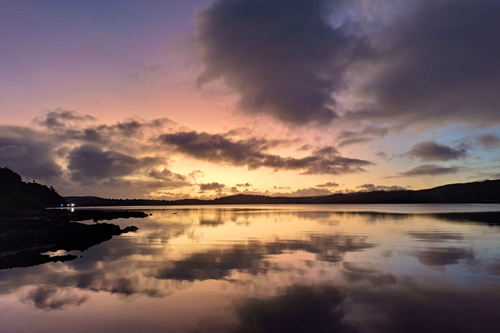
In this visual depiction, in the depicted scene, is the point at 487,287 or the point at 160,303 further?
the point at 487,287

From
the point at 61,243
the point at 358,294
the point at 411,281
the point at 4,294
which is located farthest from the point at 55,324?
the point at 61,243

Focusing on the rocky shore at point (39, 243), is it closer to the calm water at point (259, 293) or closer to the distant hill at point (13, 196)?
the calm water at point (259, 293)

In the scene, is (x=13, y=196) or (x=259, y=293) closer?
(x=259, y=293)

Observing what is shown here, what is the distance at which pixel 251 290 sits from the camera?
67.8ft

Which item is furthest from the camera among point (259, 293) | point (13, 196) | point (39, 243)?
point (13, 196)

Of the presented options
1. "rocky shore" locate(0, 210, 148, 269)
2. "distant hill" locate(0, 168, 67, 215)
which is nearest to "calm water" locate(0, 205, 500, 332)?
"rocky shore" locate(0, 210, 148, 269)

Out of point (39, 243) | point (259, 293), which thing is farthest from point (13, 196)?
point (259, 293)

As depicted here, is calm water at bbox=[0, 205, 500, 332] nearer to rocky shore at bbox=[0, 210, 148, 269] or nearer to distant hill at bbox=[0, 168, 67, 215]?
rocky shore at bbox=[0, 210, 148, 269]

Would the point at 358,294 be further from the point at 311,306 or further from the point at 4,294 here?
the point at 4,294

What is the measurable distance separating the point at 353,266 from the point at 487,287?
9.79 m

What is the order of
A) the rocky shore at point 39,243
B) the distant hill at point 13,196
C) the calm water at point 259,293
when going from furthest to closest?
the distant hill at point 13,196 < the rocky shore at point 39,243 < the calm water at point 259,293

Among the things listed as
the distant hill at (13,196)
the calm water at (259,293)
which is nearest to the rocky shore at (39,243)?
the calm water at (259,293)

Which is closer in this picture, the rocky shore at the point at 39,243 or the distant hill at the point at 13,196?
the rocky shore at the point at 39,243

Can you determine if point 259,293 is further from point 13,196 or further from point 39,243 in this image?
point 13,196
